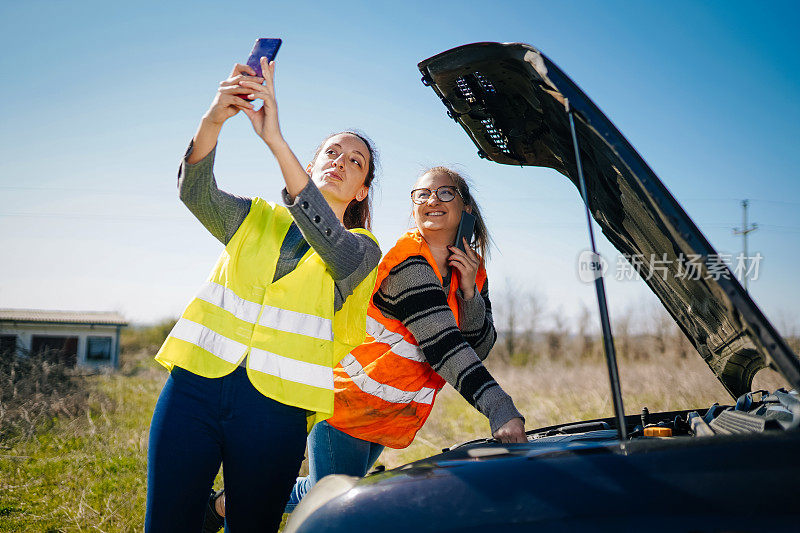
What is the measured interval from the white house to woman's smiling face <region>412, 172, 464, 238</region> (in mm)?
32243

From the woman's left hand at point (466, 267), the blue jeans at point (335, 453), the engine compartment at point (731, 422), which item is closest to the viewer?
the engine compartment at point (731, 422)

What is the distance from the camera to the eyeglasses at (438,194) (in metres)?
2.56

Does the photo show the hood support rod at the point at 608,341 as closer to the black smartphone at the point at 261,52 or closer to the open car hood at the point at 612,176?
the open car hood at the point at 612,176

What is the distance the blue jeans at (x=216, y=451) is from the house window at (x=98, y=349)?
34.5 m

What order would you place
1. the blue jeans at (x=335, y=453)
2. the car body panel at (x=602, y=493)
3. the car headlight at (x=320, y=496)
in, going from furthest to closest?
the blue jeans at (x=335, y=453), the car headlight at (x=320, y=496), the car body panel at (x=602, y=493)

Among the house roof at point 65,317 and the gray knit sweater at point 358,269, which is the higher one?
the gray knit sweater at point 358,269

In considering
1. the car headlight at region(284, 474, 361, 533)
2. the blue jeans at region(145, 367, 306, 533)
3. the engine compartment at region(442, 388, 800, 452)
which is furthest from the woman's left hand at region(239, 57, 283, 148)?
the engine compartment at region(442, 388, 800, 452)

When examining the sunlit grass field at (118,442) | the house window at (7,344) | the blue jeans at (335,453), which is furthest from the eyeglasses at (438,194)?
the house window at (7,344)

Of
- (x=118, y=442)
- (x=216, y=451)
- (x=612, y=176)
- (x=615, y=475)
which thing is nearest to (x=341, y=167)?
(x=612, y=176)

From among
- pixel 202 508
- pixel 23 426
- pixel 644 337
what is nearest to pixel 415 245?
pixel 202 508

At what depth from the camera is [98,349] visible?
31.1m

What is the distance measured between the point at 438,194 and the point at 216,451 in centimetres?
156

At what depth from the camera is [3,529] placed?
12.1 ft

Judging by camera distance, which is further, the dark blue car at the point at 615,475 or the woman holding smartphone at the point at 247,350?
the woman holding smartphone at the point at 247,350
